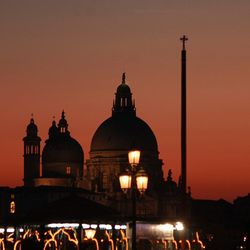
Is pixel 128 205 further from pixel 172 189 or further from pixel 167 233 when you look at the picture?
pixel 167 233

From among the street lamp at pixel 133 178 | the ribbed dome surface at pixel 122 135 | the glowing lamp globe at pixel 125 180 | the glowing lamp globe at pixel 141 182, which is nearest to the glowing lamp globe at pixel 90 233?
the glowing lamp globe at pixel 141 182

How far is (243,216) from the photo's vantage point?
174500mm

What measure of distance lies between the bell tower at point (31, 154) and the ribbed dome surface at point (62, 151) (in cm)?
356

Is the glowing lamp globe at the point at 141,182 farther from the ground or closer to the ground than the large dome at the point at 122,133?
Result: closer to the ground

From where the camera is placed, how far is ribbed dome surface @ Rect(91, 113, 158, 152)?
172 m

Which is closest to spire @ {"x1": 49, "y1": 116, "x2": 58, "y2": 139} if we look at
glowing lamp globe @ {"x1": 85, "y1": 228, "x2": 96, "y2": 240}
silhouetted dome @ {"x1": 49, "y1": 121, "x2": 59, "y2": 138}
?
silhouetted dome @ {"x1": 49, "y1": 121, "x2": 59, "y2": 138}

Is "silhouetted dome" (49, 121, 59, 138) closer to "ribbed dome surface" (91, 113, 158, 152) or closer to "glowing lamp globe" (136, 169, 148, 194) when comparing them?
"ribbed dome surface" (91, 113, 158, 152)

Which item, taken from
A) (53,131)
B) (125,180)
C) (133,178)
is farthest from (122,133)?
(133,178)

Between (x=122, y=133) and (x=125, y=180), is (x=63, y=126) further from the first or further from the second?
(x=125, y=180)

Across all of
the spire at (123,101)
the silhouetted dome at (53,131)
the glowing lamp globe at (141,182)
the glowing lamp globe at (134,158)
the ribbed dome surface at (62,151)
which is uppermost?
the spire at (123,101)

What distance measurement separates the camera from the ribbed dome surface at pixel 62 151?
17650cm

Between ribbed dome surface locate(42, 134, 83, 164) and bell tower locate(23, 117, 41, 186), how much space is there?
3.56m

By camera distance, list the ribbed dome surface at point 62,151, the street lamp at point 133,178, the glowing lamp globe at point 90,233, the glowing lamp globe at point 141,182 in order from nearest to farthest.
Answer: the street lamp at point 133,178, the glowing lamp globe at point 141,182, the glowing lamp globe at point 90,233, the ribbed dome surface at point 62,151

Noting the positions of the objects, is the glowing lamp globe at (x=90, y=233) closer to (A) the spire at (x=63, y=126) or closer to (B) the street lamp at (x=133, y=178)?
(B) the street lamp at (x=133, y=178)
